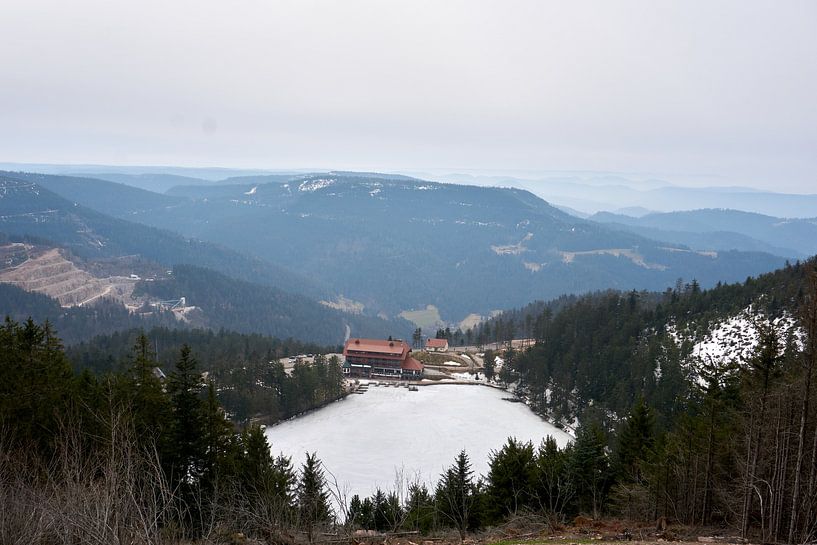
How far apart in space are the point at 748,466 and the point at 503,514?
31.9 ft

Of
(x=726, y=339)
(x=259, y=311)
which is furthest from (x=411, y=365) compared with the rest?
(x=259, y=311)

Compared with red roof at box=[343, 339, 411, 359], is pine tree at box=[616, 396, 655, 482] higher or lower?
higher

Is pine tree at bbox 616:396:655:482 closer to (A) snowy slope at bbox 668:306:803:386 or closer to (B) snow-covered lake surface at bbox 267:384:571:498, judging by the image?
(B) snow-covered lake surface at bbox 267:384:571:498

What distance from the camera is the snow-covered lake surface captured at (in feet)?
114

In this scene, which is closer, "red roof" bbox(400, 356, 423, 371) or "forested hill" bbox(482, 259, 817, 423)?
"forested hill" bbox(482, 259, 817, 423)

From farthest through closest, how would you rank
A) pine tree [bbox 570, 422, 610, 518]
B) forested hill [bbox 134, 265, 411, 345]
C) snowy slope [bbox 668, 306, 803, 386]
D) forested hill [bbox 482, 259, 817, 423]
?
forested hill [bbox 134, 265, 411, 345]
forested hill [bbox 482, 259, 817, 423]
snowy slope [bbox 668, 306, 803, 386]
pine tree [bbox 570, 422, 610, 518]

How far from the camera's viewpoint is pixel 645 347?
52594 mm

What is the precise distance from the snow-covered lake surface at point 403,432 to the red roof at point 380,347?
793 cm

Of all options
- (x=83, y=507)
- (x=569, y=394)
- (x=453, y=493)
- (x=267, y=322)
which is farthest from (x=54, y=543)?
(x=267, y=322)

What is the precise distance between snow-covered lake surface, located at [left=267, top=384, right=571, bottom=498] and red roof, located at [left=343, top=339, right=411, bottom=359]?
26.0 feet

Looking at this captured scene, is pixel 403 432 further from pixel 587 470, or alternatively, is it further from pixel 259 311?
pixel 259 311

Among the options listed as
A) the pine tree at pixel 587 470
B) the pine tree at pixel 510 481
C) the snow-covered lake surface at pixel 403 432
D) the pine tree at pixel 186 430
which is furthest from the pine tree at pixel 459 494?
the snow-covered lake surface at pixel 403 432

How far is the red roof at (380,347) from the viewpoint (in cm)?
6419


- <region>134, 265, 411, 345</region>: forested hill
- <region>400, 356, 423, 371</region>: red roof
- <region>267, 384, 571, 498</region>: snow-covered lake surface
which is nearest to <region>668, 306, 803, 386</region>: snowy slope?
<region>267, 384, 571, 498</region>: snow-covered lake surface
